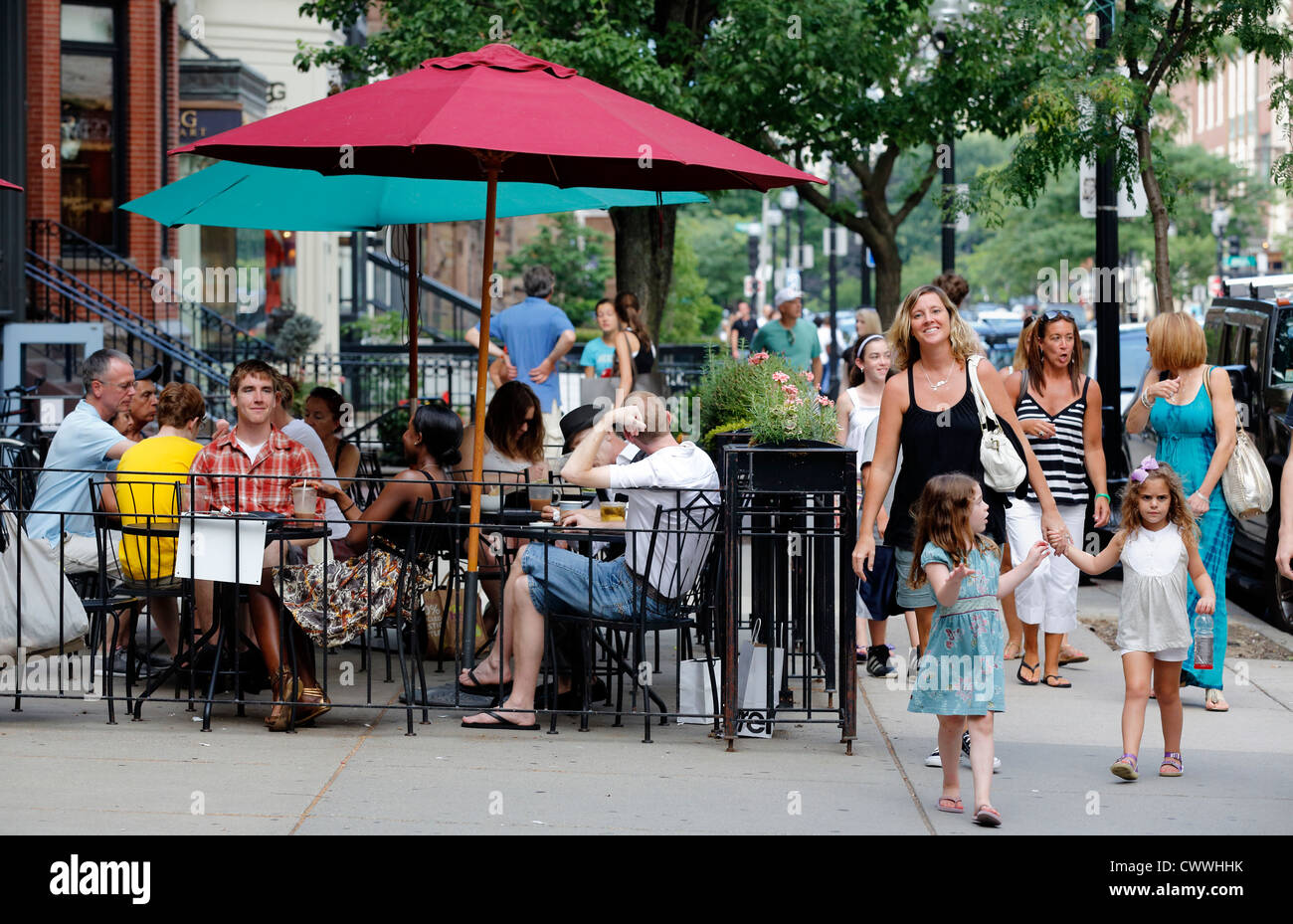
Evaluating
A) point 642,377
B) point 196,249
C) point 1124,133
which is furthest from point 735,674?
point 196,249

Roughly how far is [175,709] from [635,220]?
984 centimetres

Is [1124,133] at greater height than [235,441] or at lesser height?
greater

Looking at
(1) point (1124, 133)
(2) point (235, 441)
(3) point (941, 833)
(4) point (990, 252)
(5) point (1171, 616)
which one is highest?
(4) point (990, 252)

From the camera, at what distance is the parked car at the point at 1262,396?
32.9 ft

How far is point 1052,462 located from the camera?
821 cm

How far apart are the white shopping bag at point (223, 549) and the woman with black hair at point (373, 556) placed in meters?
0.20

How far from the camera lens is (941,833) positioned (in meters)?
5.39

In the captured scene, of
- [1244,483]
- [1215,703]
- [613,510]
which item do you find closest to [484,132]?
[613,510]

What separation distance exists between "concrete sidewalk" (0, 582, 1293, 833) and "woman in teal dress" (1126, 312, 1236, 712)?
1.27 feet

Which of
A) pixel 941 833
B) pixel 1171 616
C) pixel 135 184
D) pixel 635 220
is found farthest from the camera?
pixel 135 184

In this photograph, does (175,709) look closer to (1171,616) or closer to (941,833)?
(941,833)

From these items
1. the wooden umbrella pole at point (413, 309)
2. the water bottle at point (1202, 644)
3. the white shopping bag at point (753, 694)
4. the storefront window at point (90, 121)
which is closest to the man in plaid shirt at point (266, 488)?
the white shopping bag at point (753, 694)

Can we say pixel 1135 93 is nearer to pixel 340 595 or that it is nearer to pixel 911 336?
pixel 911 336

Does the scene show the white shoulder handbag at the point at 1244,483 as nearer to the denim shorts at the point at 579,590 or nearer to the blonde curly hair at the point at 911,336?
the blonde curly hair at the point at 911,336
